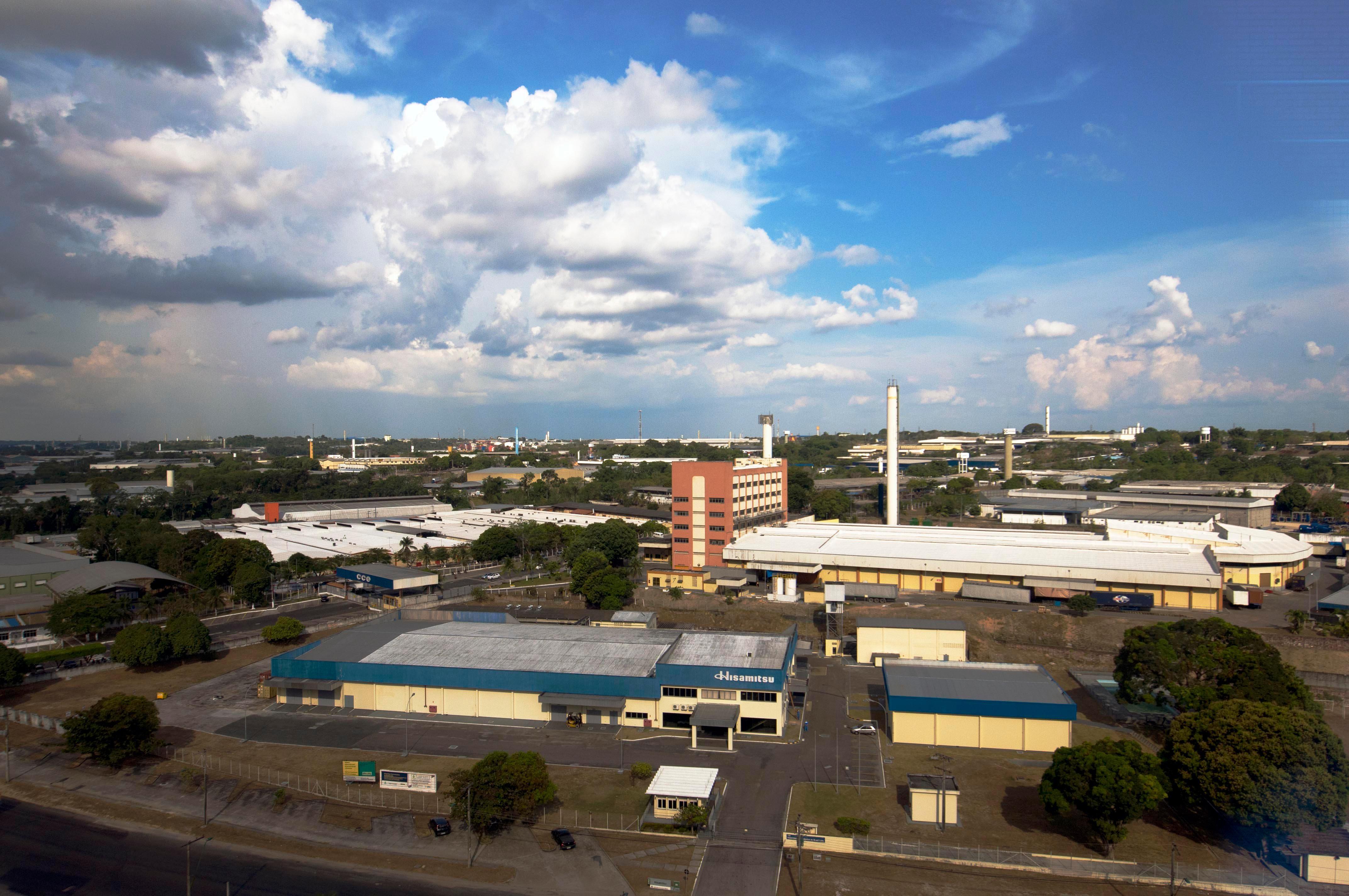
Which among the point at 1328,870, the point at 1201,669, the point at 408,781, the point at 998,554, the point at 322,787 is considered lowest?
the point at 322,787

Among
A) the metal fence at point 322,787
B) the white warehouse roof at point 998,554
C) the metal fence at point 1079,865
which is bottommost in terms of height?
the metal fence at point 322,787

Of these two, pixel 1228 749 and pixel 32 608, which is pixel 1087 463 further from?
pixel 32 608

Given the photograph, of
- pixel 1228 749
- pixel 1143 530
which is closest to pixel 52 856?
pixel 1228 749

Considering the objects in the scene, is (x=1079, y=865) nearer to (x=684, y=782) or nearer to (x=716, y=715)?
(x=684, y=782)

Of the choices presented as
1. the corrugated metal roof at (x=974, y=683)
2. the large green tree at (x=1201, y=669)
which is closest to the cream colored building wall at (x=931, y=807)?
the corrugated metal roof at (x=974, y=683)

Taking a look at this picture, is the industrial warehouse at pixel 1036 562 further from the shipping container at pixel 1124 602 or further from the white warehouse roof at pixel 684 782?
the white warehouse roof at pixel 684 782

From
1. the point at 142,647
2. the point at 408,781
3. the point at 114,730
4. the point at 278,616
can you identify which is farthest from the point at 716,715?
the point at 278,616

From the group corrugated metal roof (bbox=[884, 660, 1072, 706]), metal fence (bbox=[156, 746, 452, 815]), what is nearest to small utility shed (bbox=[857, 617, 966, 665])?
corrugated metal roof (bbox=[884, 660, 1072, 706])
